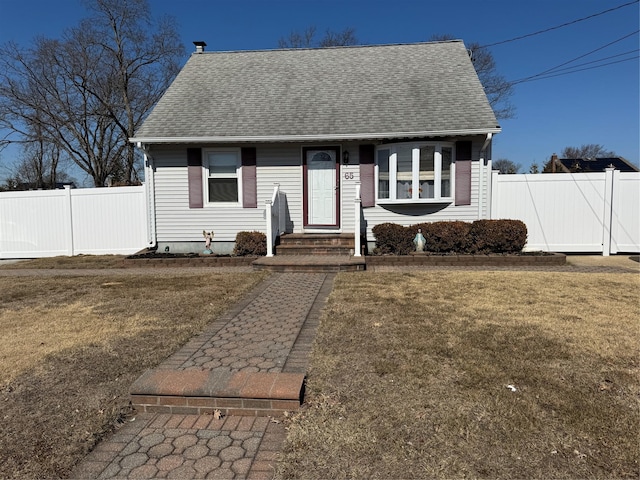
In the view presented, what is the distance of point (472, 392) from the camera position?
3215 mm

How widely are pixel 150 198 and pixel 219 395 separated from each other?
9.84 m

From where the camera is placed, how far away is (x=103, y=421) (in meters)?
2.93

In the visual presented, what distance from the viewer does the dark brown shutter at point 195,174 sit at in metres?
11.5

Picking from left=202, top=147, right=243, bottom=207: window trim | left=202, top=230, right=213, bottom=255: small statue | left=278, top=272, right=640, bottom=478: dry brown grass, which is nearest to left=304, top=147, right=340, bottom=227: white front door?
left=202, top=147, right=243, bottom=207: window trim

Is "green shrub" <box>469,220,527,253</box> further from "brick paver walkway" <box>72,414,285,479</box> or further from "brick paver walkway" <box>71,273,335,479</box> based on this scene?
"brick paver walkway" <box>72,414,285,479</box>

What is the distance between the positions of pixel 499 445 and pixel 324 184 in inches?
375

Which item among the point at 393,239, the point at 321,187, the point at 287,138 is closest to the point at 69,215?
the point at 287,138

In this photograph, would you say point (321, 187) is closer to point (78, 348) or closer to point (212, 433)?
point (78, 348)

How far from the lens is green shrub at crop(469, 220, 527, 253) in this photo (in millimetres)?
10094

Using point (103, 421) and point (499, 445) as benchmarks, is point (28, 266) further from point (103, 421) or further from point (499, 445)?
point (499, 445)

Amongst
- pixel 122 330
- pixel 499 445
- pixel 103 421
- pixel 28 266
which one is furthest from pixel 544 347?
pixel 28 266

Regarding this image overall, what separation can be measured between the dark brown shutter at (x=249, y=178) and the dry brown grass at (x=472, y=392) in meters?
6.40

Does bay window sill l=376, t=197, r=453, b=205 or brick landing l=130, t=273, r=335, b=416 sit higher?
bay window sill l=376, t=197, r=453, b=205

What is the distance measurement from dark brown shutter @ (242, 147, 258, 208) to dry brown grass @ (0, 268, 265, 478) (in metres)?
3.82
